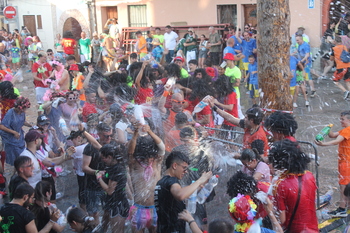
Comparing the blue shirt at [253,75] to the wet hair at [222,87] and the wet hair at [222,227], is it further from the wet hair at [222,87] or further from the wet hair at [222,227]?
the wet hair at [222,227]

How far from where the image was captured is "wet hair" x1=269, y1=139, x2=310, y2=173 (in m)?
3.90

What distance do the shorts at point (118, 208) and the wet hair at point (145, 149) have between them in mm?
606

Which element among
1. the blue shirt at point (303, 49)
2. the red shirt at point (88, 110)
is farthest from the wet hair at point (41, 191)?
the blue shirt at point (303, 49)

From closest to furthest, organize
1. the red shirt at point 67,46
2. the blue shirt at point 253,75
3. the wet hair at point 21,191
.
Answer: the wet hair at point 21,191 → the blue shirt at point 253,75 → the red shirt at point 67,46

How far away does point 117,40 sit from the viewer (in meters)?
20.1

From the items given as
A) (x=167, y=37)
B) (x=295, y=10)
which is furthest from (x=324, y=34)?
(x=167, y=37)

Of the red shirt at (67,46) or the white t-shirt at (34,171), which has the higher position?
the red shirt at (67,46)

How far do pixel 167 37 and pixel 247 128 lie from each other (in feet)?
41.2

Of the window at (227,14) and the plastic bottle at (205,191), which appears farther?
the window at (227,14)

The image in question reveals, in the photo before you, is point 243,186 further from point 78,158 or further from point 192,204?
point 78,158

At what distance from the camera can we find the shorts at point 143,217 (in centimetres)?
482

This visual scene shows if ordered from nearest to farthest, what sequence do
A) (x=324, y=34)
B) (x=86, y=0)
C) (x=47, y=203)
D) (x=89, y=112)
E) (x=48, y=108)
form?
(x=47, y=203)
(x=89, y=112)
(x=48, y=108)
(x=324, y=34)
(x=86, y=0)

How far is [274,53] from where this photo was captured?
6703 mm

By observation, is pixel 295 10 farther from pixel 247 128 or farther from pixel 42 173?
pixel 42 173
